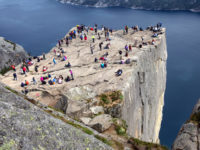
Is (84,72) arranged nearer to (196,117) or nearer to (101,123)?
(101,123)

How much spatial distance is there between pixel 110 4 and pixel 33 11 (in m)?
68.0

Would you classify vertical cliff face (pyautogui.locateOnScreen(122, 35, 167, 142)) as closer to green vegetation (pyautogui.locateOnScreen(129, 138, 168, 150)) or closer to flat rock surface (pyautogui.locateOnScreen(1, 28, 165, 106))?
flat rock surface (pyautogui.locateOnScreen(1, 28, 165, 106))

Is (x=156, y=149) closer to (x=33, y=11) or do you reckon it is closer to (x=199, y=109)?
(x=199, y=109)

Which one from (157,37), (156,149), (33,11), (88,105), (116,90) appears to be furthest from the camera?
(33,11)

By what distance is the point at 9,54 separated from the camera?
67438mm

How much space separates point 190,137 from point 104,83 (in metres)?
16.1

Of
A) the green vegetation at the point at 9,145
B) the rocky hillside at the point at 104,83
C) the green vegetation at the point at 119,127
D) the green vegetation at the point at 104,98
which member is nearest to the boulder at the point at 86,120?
the rocky hillside at the point at 104,83

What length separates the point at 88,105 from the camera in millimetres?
27469

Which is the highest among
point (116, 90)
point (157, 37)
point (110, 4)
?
point (110, 4)

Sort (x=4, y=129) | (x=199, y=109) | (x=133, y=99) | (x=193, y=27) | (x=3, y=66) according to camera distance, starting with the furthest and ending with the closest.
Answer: (x=193, y=27) → (x=3, y=66) → (x=133, y=99) → (x=199, y=109) → (x=4, y=129)

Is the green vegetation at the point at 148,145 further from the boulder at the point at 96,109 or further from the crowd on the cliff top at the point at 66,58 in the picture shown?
the crowd on the cliff top at the point at 66,58

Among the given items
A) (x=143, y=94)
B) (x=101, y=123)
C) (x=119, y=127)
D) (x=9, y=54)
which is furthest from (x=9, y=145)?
(x=9, y=54)

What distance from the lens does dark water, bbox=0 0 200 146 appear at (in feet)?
234

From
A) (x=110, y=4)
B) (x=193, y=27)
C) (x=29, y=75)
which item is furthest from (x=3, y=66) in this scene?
(x=110, y=4)
